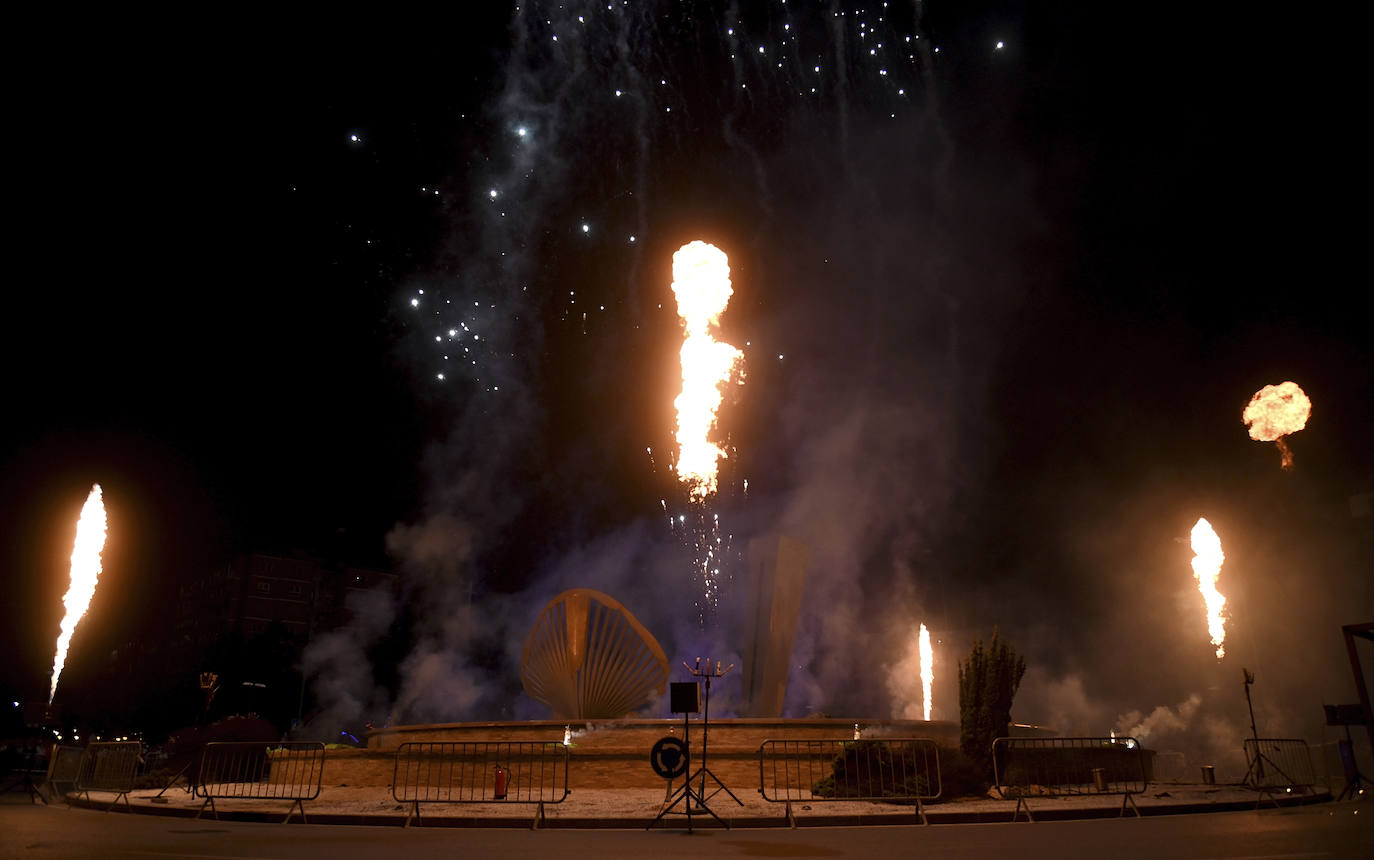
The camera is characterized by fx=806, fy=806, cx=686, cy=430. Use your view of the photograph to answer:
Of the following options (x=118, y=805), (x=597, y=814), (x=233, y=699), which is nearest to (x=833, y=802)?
(x=597, y=814)

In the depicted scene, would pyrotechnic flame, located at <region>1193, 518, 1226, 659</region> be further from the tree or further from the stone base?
the tree

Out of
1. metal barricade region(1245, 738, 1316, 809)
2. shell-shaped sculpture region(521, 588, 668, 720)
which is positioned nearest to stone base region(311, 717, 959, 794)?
shell-shaped sculpture region(521, 588, 668, 720)

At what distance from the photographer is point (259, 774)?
17.4 meters

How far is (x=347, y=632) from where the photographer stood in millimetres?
67250

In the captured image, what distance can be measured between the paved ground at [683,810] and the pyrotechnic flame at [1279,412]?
71.5ft

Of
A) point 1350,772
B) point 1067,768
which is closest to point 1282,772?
point 1350,772

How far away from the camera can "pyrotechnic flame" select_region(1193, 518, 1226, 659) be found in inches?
1264

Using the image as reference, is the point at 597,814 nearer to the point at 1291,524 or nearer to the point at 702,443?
the point at 702,443

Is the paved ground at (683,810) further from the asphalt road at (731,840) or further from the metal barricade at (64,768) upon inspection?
the metal barricade at (64,768)

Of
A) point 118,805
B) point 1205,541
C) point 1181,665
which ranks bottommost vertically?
point 118,805

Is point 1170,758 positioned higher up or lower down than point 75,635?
lower down

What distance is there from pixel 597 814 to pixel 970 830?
189 inches

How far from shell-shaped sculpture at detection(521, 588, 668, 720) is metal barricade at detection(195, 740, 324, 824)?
6.71m

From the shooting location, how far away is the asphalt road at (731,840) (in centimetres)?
750
